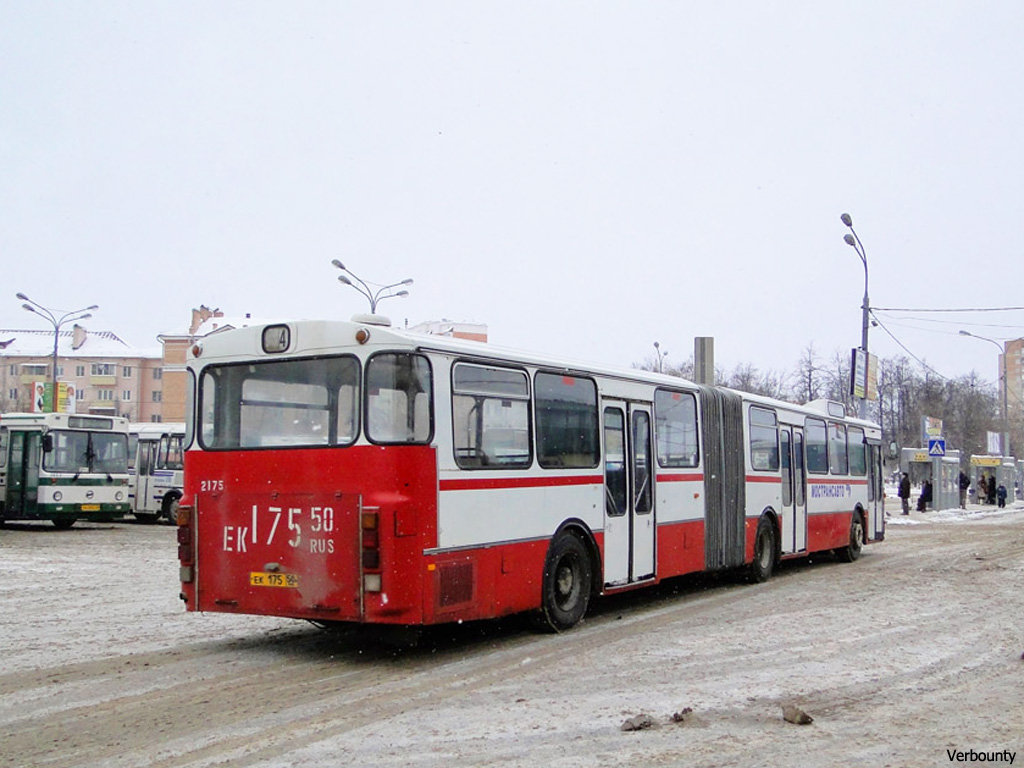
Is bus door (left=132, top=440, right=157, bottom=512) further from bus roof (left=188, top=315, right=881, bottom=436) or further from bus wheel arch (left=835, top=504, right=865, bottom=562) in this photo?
bus roof (left=188, top=315, right=881, bottom=436)

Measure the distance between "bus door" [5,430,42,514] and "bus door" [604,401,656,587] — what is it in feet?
65.0

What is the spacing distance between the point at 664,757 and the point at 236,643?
5.34 m

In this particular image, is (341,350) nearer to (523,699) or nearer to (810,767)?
(523,699)

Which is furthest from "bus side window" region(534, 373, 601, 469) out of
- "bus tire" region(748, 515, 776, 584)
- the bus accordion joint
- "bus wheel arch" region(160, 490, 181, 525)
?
"bus wheel arch" region(160, 490, 181, 525)

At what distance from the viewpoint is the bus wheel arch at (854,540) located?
2008cm

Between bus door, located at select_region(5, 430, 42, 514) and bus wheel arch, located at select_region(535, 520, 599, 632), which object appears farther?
bus door, located at select_region(5, 430, 42, 514)

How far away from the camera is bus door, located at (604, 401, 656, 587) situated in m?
11.8

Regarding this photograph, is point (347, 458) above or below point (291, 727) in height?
above

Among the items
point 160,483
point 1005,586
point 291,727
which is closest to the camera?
point 291,727

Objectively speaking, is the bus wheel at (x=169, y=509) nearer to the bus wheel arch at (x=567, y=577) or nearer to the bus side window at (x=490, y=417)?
Answer: the bus wheel arch at (x=567, y=577)

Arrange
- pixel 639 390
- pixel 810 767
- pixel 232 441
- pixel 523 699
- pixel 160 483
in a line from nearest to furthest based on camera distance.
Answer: pixel 810 767
pixel 523 699
pixel 232 441
pixel 639 390
pixel 160 483

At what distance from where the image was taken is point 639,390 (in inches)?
501


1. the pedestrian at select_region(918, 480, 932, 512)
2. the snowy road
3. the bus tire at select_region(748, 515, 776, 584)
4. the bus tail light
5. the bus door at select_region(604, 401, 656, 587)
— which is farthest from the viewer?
the pedestrian at select_region(918, 480, 932, 512)

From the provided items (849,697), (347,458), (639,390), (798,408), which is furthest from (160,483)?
(849,697)
